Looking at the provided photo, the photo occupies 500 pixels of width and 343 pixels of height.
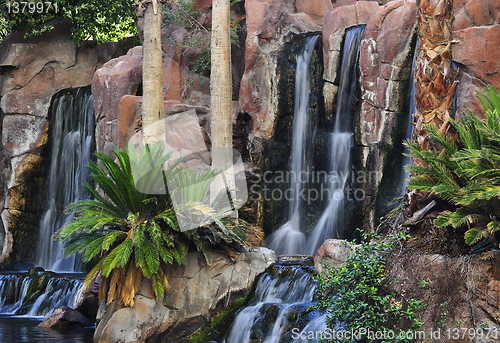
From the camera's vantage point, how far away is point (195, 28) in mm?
15391

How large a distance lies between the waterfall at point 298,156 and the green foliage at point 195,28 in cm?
221

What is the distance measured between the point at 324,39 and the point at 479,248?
7.99 meters

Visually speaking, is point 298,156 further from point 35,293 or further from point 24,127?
point 24,127

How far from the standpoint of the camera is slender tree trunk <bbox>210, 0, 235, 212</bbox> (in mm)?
10469

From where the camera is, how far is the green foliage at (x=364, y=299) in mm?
6141

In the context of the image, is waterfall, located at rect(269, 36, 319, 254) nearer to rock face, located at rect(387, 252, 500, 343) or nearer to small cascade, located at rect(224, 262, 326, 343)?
small cascade, located at rect(224, 262, 326, 343)

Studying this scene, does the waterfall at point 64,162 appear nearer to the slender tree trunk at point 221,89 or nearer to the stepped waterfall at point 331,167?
the stepped waterfall at point 331,167

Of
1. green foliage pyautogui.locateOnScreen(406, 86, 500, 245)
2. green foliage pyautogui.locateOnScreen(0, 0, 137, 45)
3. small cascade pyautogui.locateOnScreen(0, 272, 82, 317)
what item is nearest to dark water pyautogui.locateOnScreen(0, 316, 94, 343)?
small cascade pyautogui.locateOnScreen(0, 272, 82, 317)

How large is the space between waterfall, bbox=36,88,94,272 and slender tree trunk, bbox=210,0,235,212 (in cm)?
624

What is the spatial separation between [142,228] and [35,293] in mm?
5002

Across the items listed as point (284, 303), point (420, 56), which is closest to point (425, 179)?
point (420, 56)

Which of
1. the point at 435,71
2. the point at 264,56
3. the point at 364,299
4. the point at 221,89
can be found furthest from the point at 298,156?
the point at 364,299

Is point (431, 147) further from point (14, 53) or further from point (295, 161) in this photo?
point (14, 53)

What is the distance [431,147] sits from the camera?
700 centimetres
